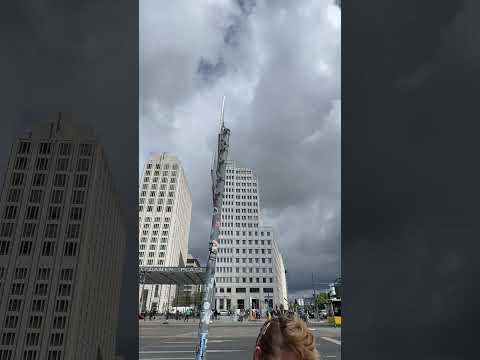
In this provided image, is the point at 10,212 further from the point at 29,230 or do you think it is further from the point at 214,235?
the point at 214,235

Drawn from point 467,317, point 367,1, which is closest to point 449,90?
point 367,1

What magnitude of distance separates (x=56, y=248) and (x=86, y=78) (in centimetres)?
90

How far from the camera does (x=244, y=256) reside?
184ft

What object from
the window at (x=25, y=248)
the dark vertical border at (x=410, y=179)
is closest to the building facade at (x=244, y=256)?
the dark vertical border at (x=410, y=179)

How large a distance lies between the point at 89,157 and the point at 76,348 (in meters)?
0.90

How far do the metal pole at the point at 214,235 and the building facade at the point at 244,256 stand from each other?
50822mm

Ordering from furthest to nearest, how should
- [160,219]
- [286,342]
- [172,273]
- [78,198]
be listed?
[160,219] < [172,273] < [78,198] < [286,342]

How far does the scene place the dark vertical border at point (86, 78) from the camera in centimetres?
189

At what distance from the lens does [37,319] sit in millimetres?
1708

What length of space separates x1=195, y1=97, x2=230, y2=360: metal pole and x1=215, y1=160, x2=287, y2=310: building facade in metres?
50.8

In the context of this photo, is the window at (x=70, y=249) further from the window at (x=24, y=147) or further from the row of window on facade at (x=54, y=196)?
the window at (x=24, y=147)

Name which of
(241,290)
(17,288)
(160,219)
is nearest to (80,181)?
(17,288)

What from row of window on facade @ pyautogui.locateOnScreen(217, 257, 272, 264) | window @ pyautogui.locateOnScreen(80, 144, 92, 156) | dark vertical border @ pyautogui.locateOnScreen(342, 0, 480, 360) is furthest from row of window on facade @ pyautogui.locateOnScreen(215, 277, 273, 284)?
window @ pyautogui.locateOnScreen(80, 144, 92, 156)

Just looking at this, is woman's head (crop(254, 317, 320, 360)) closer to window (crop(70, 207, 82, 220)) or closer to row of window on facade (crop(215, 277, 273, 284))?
window (crop(70, 207, 82, 220))
